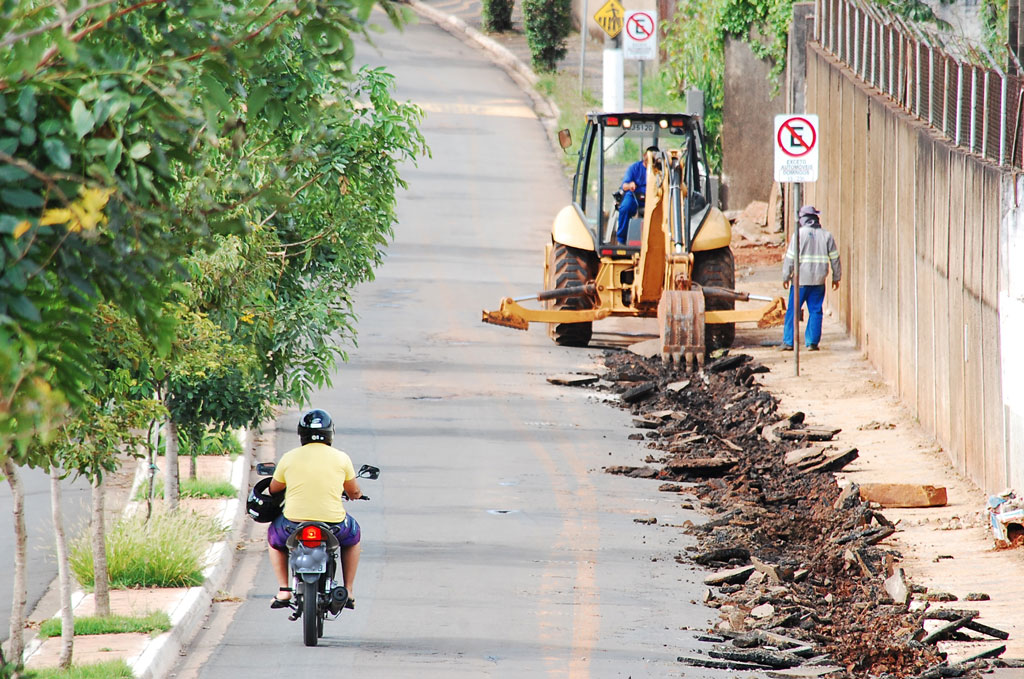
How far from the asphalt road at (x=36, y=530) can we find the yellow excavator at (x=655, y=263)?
5979 mm

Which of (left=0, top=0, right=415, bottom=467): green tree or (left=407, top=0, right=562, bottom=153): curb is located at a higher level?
(left=407, top=0, right=562, bottom=153): curb

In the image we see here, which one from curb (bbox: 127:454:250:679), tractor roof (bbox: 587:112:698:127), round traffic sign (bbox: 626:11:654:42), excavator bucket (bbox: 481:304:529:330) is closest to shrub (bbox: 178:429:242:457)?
curb (bbox: 127:454:250:679)

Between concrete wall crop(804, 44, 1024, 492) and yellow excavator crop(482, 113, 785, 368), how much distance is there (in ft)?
5.10

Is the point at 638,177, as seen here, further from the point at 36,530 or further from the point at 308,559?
the point at 308,559

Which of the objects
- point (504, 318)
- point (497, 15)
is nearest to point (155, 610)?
point (504, 318)

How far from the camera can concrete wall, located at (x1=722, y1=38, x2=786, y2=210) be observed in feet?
94.9

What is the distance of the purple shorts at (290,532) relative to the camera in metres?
9.96

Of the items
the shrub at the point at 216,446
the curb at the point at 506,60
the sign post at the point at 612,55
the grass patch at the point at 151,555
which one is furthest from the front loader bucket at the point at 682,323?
the curb at the point at 506,60

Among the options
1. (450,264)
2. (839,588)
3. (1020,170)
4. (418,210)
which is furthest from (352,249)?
(418,210)

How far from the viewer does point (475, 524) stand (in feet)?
43.1

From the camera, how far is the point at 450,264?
87.9 ft

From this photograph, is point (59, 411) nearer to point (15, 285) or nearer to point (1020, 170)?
point (15, 285)

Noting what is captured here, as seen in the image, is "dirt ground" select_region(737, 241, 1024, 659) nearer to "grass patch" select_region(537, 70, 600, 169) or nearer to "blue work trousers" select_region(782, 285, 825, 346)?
"blue work trousers" select_region(782, 285, 825, 346)

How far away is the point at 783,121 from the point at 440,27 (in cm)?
3799
